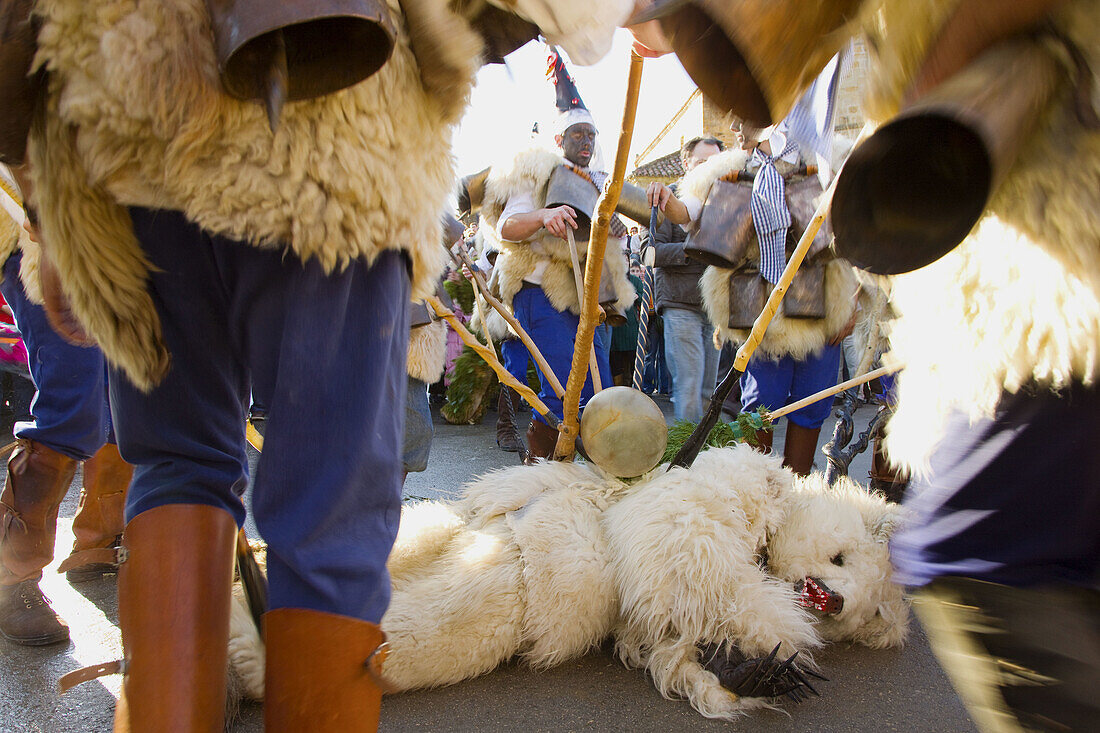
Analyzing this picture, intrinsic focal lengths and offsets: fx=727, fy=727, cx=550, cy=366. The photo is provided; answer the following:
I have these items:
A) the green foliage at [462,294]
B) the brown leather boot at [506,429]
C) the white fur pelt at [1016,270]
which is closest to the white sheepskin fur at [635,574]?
the white fur pelt at [1016,270]

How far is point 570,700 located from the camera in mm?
1726

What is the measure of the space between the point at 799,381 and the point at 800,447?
305mm

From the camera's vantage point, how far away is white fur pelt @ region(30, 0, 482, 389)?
0.75 m

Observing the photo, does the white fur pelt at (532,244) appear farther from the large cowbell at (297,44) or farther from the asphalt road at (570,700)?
the large cowbell at (297,44)

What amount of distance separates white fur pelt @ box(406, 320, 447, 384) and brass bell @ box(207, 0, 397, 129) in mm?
2159

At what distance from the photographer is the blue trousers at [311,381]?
0.85 metres

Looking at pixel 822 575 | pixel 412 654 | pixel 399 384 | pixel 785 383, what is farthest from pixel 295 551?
pixel 785 383

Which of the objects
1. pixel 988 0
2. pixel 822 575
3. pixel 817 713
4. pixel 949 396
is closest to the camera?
pixel 988 0

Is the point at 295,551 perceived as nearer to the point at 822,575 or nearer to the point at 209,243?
the point at 209,243

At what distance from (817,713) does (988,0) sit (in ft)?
5.09

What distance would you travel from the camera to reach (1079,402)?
670 millimetres

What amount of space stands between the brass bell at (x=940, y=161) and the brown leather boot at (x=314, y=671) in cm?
72

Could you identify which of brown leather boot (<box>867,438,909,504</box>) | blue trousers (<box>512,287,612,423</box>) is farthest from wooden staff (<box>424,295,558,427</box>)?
brown leather boot (<box>867,438,909,504</box>)

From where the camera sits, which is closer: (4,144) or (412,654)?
(4,144)
